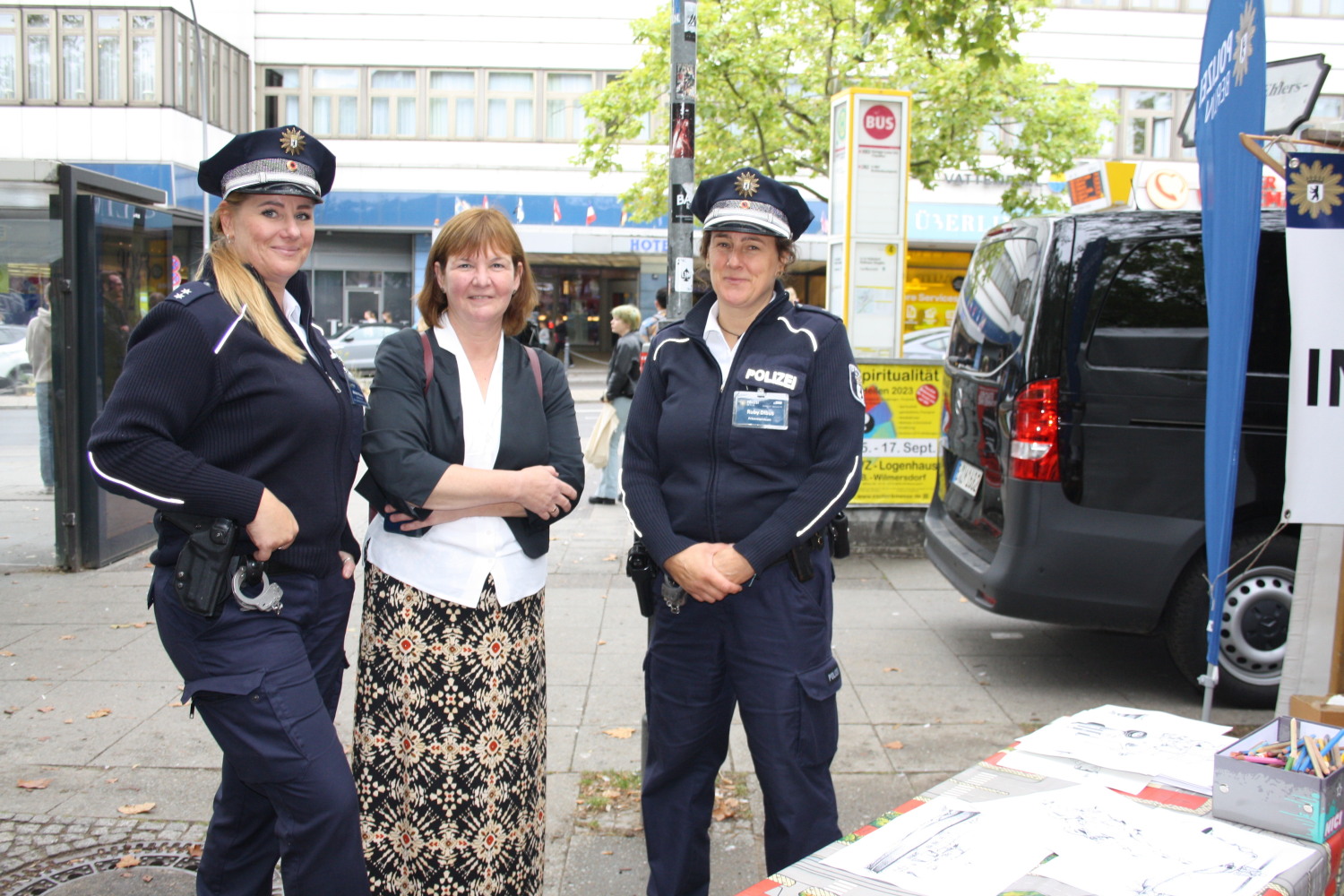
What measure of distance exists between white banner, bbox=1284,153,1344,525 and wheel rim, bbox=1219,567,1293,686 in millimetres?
1898

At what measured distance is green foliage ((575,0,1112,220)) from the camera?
1479 centimetres

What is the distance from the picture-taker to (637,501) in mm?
2930

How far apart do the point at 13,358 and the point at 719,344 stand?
6665mm

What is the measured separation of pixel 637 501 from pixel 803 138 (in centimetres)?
1411

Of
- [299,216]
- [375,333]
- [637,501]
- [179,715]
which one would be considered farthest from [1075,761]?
[375,333]

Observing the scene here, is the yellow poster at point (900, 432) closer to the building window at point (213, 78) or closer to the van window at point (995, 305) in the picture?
the van window at point (995, 305)

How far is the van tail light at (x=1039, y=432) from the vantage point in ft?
15.9

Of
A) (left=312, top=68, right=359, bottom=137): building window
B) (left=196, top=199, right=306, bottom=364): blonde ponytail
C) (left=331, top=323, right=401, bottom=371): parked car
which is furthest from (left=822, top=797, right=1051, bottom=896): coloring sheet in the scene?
(left=312, top=68, right=359, bottom=137): building window

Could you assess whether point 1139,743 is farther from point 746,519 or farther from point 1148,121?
point 1148,121

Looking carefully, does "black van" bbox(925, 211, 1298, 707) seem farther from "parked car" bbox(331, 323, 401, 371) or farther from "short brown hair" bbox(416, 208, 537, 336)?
"parked car" bbox(331, 323, 401, 371)

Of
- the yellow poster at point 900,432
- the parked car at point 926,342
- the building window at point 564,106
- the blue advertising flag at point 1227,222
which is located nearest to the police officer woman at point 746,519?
the blue advertising flag at point 1227,222

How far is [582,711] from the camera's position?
488 centimetres

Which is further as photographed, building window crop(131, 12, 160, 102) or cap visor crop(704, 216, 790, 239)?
building window crop(131, 12, 160, 102)

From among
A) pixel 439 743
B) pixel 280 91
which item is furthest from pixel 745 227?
pixel 280 91
